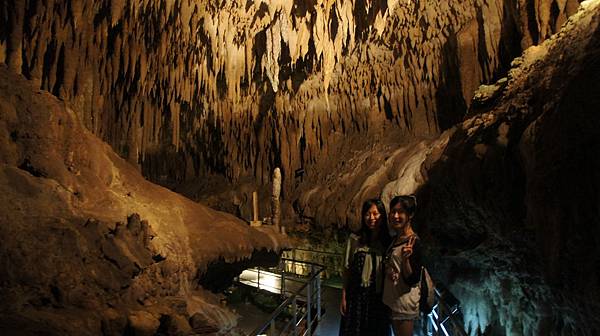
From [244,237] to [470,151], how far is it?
15.7ft

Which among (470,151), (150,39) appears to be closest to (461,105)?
(470,151)

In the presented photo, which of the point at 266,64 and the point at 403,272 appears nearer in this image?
the point at 403,272

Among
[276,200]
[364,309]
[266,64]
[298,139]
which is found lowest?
[364,309]

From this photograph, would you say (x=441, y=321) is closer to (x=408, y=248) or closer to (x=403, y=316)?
(x=403, y=316)

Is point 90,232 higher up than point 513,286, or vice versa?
point 90,232

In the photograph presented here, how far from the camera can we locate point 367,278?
2447mm

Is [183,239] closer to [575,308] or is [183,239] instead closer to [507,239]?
[507,239]

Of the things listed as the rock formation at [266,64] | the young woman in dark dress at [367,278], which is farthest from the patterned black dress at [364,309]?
the rock formation at [266,64]

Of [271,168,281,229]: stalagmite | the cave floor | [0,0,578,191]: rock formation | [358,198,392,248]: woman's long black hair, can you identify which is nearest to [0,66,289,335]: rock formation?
the cave floor

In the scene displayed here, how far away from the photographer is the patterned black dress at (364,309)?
2.44 meters

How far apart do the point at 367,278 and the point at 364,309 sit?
0.64 ft

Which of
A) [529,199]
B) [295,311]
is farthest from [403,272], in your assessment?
[529,199]

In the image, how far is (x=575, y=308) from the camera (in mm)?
3525

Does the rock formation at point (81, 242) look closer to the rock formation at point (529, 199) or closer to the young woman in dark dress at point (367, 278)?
the young woman in dark dress at point (367, 278)
